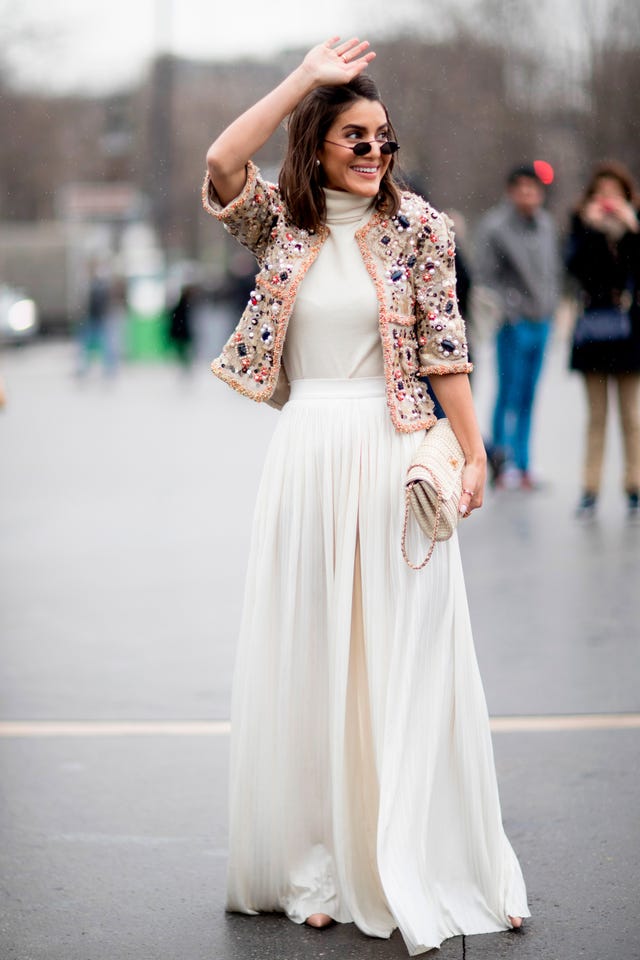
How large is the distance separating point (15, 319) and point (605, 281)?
82.7 feet

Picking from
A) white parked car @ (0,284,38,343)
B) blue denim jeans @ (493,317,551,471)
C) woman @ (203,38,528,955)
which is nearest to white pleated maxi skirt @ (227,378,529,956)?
woman @ (203,38,528,955)

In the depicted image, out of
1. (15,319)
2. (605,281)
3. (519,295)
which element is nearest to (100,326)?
(15,319)

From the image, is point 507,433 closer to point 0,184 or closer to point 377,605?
point 0,184

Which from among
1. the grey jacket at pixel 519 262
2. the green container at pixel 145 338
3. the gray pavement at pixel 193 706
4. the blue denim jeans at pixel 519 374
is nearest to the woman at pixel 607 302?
the gray pavement at pixel 193 706

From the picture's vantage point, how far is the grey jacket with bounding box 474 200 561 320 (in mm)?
10102

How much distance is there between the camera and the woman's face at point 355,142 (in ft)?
11.4

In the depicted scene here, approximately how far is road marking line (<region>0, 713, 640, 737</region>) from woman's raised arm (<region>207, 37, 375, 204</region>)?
7.87 feet

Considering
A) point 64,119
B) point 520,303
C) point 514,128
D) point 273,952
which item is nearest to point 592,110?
point 514,128

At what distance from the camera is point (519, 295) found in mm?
10406

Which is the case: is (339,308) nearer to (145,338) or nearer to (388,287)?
(388,287)

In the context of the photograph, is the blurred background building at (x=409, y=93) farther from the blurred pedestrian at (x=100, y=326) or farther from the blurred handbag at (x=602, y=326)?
the blurred pedestrian at (x=100, y=326)

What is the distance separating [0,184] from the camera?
9.59m

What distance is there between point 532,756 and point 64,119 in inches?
220

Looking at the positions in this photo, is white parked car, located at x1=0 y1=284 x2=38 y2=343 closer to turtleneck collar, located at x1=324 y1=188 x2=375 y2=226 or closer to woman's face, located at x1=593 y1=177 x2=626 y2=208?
woman's face, located at x1=593 y1=177 x2=626 y2=208
